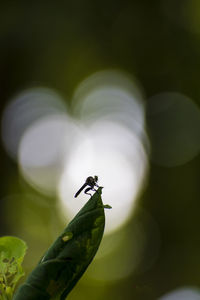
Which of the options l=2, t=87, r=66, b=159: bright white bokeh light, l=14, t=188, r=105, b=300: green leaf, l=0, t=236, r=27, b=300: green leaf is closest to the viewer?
l=14, t=188, r=105, b=300: green leaf

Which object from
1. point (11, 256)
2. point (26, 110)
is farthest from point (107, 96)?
point (11, 256)

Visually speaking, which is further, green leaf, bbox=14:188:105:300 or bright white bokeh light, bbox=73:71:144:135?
bright white bokeh light, bbox=73:71:144:135

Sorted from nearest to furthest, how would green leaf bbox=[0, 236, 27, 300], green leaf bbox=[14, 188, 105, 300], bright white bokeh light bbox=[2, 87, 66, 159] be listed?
green leaf bbox=[14, 188, 105, 300] < green leaf bbox=[0, 236, 27, 300] < bright white bokeh light bbox=[2, 87, 66, 159]

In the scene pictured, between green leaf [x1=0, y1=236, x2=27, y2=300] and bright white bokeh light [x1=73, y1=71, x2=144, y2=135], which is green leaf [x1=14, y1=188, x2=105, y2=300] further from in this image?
bright white bokeh light [x1=73, y1=71, x2=144, y2=135]

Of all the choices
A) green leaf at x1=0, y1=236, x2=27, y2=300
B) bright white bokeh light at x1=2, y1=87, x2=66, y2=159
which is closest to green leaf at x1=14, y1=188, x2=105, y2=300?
green leaf at x1=0, y1=236, x2=27, y2=300

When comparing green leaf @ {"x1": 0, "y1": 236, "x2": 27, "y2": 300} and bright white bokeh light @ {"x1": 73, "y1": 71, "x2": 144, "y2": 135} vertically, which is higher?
bright white bokeh light @ {"x1": 73, "y1": 71, "x2": 144, "y2": 135}

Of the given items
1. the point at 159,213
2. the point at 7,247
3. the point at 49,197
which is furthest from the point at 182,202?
the point at 7,247

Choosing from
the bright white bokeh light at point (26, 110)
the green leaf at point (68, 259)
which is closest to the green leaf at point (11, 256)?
the green leaf at point (68, 259)
